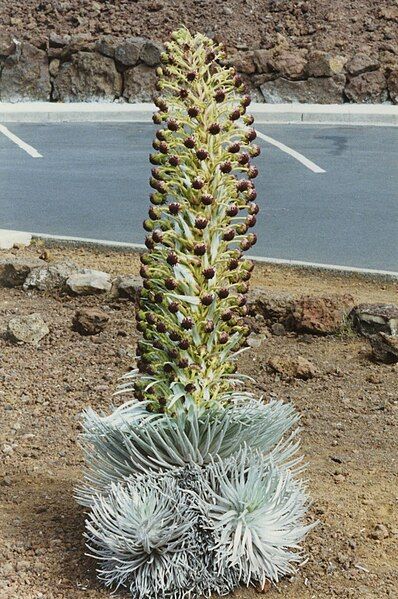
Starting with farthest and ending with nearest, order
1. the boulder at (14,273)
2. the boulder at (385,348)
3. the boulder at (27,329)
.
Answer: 1. the boulder at (14,273)
2. the boulder at (27,329)
3. the boulder at (385,348)

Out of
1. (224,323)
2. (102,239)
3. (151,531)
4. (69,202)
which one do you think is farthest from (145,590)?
(69,202)

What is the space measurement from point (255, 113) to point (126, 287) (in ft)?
39.6

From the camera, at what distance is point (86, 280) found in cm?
782

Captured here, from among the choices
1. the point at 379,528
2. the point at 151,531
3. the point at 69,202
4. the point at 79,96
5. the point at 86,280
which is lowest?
the point at 79,96

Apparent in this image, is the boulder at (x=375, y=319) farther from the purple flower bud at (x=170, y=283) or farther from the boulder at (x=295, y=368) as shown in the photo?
the purple flower bud at (x=170, y=283)

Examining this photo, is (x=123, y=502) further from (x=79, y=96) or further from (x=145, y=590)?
(x=79, y=96)

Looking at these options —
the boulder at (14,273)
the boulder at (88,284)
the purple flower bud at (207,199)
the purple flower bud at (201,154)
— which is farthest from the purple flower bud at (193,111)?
the boulder at (14,273)

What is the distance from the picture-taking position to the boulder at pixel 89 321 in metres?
7.00

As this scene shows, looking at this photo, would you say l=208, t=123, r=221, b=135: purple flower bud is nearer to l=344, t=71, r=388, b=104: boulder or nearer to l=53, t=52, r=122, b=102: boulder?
l=344, t=71, r=388, b=104: boulder

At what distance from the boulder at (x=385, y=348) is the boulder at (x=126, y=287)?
63.9 inches

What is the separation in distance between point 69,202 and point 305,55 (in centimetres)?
957

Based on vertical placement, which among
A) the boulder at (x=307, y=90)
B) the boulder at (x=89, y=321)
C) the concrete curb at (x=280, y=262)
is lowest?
the boulder at (x=307, y=90)

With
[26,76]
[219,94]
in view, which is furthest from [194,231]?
[26,76]

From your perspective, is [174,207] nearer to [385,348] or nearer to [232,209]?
[232,209]
